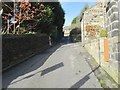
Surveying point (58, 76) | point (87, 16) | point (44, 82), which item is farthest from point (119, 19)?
point (87, 16)

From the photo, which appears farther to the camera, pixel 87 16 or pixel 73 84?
pixel 87 16

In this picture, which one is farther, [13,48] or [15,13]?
[15,13]

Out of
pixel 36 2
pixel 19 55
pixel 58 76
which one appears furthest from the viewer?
pixel 36 2

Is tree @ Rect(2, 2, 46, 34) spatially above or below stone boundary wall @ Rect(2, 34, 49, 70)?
above

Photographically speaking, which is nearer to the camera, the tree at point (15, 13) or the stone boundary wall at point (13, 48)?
the stone boundary wall at point (13, 48)

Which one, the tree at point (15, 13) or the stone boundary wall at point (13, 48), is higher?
the tree at point (15, 13)

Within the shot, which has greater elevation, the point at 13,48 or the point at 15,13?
the point at 15,13

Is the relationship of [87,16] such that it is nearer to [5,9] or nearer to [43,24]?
[43,24]

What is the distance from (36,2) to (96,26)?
9148 mm

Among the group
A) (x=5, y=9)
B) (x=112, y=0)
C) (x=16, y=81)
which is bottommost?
(x=16, y=81)

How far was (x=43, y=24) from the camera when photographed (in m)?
33.1

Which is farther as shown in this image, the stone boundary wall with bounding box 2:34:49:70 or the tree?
the tree

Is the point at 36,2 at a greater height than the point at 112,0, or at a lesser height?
greater

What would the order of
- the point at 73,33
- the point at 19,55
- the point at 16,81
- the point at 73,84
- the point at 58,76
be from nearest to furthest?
the point at 73,84 < the point at 16,81 < the point at 58,76 < the point at 19,55 < the point at 73,33
